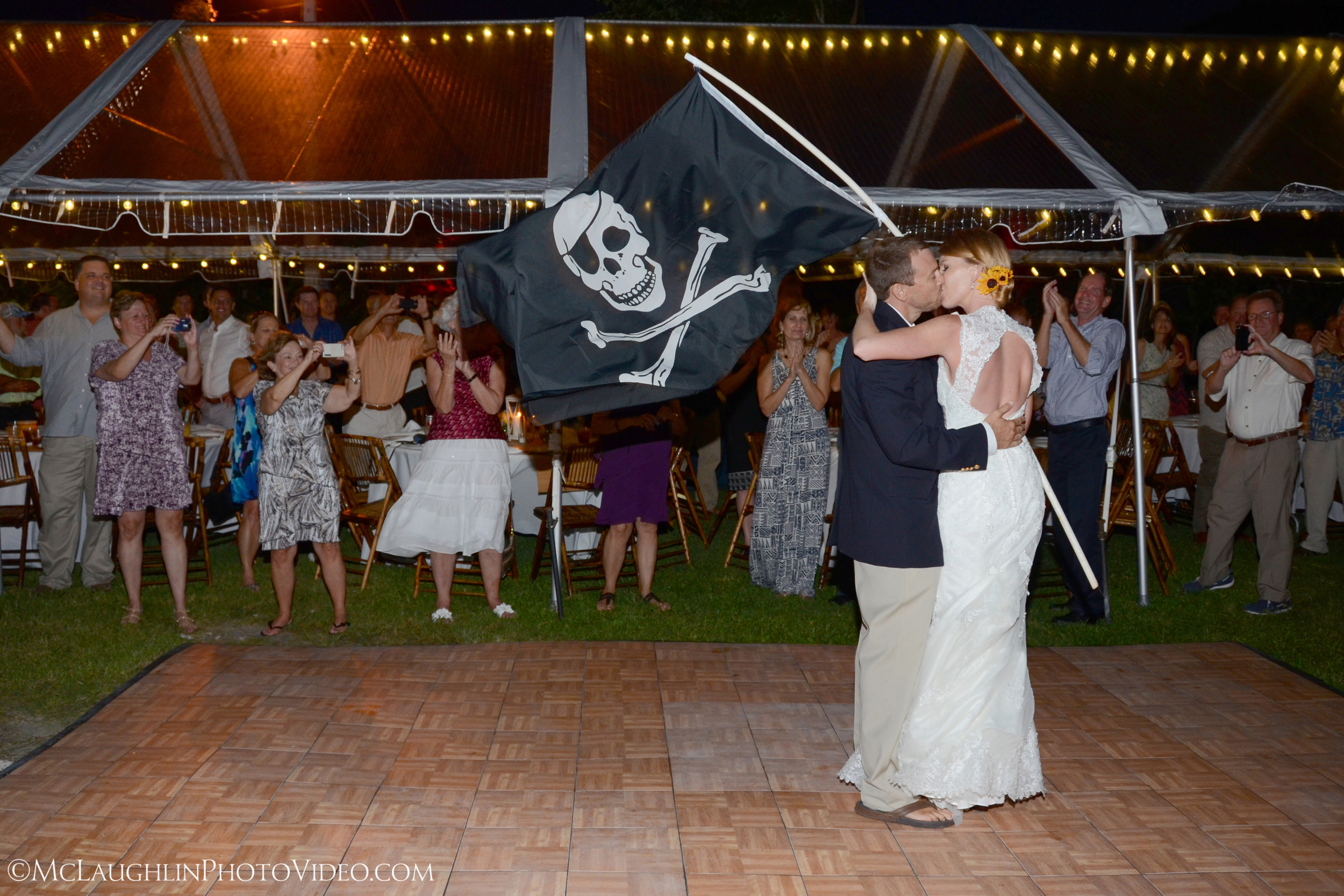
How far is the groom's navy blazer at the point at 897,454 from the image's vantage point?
3387 mm

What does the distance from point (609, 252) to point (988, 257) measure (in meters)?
1.64

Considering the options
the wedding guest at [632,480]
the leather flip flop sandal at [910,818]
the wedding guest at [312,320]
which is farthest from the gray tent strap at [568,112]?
the wedding guest at [312,320]


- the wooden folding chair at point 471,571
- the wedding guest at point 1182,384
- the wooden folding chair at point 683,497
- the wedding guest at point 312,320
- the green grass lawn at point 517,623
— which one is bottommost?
the green grass lawn at point 517,623

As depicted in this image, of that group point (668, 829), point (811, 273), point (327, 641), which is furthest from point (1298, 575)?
point (327, 641)

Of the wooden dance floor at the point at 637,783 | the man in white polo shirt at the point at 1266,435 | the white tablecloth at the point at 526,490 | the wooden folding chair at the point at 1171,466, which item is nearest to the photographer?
the wooden dance floor at the point at 637,783

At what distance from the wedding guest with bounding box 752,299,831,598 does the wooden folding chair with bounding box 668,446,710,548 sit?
1.05 meters

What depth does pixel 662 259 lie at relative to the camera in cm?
436

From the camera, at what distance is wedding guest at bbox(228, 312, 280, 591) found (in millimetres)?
6479

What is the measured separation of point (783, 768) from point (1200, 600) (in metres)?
4.18

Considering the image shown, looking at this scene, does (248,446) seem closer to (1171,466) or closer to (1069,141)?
(1069,141)

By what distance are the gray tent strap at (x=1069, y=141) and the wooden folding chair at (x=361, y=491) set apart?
16.7 ft

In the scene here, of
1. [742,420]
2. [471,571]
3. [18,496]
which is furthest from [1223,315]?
[18,496]

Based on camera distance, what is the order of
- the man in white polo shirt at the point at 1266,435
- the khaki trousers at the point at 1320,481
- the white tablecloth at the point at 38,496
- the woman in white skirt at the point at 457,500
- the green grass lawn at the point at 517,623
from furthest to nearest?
the khaki trousers at the point at 1320,481
the white tablecloth at the point at 38,496
the man in white polo shirt at the point at 1266,435
the woman in white skirt at the point at 457,500
the green grass lawn at the point at 517,623

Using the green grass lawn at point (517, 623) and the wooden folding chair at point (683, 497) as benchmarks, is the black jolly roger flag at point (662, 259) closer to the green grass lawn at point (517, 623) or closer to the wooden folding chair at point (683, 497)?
the green grass lawn at point (517, 623)
